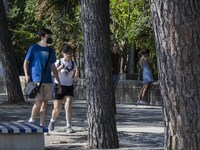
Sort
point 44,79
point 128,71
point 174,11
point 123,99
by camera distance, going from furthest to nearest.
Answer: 1. point 128,71
2. point 123,99
3. point 44,79
4. point 174,11

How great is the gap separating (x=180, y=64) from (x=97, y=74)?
5.10m

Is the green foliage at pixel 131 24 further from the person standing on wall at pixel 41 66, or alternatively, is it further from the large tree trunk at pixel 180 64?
the large tree trunk at pixel 180 64

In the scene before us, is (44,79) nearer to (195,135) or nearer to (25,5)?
(195,135)

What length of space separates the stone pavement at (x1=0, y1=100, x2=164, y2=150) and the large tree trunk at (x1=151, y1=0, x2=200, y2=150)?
17.4ft

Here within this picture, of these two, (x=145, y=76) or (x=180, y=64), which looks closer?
(x=180, y=64)

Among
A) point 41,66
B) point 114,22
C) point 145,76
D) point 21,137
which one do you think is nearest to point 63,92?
point 41,66

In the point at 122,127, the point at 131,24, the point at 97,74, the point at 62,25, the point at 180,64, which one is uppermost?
the point at 62,25

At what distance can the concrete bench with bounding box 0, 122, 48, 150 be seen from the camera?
9.42 metres

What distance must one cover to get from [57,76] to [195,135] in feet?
23.6

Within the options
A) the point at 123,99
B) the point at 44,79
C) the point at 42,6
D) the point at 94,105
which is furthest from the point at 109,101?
the point at 42,6

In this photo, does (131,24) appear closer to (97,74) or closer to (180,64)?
(97,74)

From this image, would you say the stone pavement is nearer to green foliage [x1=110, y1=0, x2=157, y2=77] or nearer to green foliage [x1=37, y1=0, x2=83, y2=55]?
green foliage [x1=110, y1=0, x2=157, y2=77]

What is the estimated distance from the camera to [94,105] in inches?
401

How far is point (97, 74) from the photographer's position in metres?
10.2
